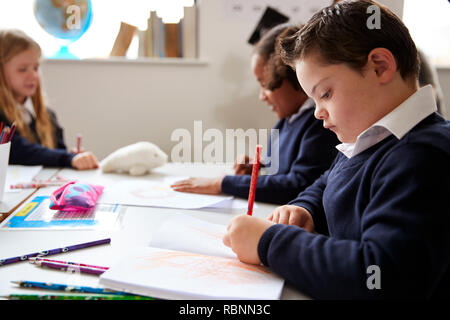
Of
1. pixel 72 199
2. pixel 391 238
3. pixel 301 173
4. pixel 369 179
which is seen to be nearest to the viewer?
pixel 391 238

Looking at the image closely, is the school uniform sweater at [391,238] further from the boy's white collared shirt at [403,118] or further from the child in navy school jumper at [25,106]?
the child in navy school jumper at [25,106]

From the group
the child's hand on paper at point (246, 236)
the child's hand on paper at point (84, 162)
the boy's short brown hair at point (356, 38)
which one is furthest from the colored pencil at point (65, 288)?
the child's hand on paper at point (84, 162)

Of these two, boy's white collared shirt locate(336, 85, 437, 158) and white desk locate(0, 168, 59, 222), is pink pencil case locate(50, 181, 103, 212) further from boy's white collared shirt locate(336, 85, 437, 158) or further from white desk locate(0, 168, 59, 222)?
boy's white collared shirt locate(336, 85, 437, 158)

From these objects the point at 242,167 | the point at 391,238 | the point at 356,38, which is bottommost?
the point at 242,167

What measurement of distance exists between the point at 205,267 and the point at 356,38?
1.26 ft

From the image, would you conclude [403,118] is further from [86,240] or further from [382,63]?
[86,240]

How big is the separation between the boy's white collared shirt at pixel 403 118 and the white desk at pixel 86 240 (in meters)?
0.25

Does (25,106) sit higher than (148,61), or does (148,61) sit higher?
(148,61)

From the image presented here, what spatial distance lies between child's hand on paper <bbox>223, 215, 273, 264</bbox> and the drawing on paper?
0.02 meters

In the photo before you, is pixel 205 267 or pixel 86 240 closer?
pixel 205 267

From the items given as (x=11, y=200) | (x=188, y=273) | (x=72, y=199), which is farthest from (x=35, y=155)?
(x=188, y=273)

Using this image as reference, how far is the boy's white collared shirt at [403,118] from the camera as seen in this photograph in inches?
20.7

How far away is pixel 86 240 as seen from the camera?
25.9 inches
